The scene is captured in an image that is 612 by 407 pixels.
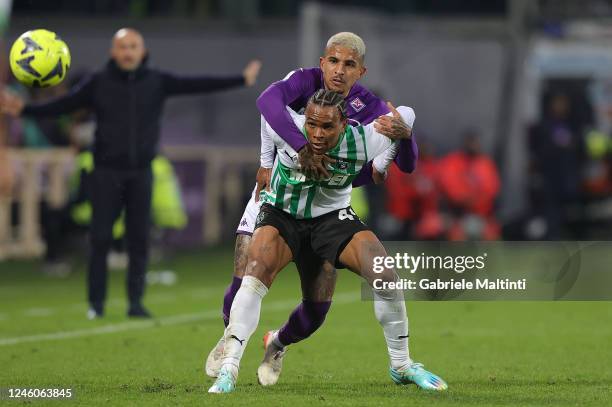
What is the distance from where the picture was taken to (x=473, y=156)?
24.2 m

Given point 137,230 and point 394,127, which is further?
point 137,230

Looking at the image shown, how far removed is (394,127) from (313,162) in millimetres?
530

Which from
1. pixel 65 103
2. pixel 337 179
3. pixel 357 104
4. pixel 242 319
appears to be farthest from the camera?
pixel 65 103

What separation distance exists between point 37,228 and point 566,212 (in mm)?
8306

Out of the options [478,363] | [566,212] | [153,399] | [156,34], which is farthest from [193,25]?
[153,399]

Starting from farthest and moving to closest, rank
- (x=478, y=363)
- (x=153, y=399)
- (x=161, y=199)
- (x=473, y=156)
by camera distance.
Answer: (x=473, y=156), (x=161, y=199), (x=478, y=363), (x=153, y=399)

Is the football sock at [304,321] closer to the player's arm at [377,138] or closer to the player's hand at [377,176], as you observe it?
the player's hand at [377,176]

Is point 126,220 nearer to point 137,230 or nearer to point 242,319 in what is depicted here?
point 137,230

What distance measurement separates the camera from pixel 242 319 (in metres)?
9.12

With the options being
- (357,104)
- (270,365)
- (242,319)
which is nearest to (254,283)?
(242,319)

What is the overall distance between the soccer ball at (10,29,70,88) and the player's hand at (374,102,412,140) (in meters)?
3.70

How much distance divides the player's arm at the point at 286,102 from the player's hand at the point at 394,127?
470 millimetres

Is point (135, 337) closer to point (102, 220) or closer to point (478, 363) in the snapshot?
point (102, 220)

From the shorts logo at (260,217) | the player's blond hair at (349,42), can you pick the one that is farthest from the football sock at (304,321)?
the player's blond hair at (349,42)
